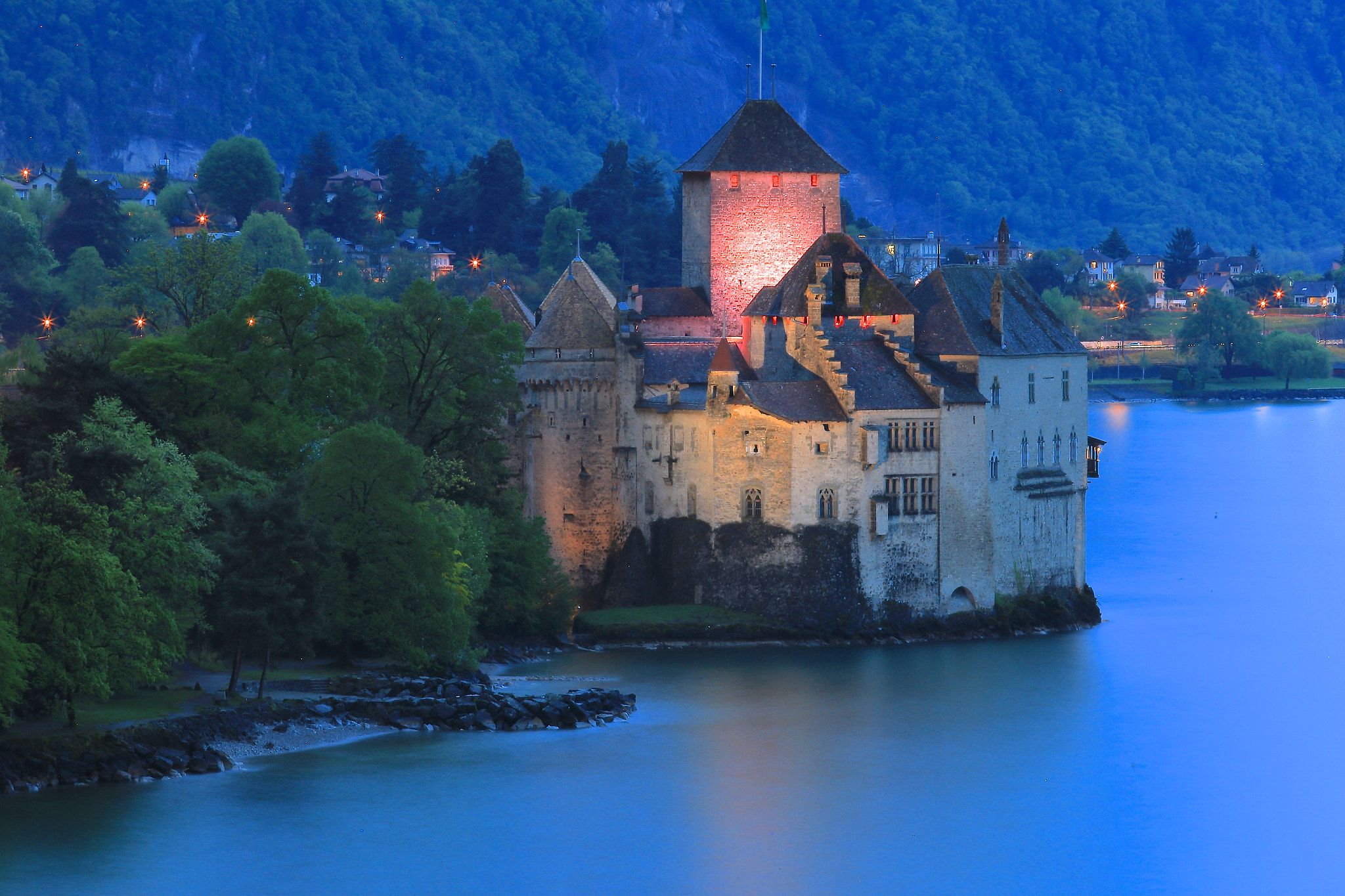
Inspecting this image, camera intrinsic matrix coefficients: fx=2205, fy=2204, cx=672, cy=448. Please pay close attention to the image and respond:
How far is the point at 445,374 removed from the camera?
72.3 metres

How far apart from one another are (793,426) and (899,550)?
5429 millimetres

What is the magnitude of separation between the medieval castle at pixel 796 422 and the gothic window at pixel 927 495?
8 centimetres

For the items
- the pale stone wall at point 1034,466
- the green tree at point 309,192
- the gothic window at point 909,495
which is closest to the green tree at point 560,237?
the green tree at point 309,192

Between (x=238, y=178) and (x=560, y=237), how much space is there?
131ft

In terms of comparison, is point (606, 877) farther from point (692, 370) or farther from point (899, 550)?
point (692, 370)

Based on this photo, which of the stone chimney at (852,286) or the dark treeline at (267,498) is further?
the stone chimney at (852,286)

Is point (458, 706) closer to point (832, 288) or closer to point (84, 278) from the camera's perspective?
point (832, 288)

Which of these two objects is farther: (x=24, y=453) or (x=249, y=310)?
(x=249, y=310)

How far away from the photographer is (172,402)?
66.8m

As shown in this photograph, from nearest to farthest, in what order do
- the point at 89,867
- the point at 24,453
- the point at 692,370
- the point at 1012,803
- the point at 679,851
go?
1. the point at 89,867
2. the point at 679,851
3. the point at 1012,803
4. the point at 24,453
5. the point at 692,370

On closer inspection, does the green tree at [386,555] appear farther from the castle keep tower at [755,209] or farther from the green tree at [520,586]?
the castle keep tower at [755,209]

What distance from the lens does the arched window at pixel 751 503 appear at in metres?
69.7

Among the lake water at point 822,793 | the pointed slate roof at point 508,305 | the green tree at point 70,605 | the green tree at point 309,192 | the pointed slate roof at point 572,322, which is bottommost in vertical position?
the lake water at point 822,793

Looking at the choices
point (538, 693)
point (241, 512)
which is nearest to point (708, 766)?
point (538, 693)
